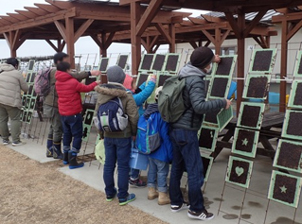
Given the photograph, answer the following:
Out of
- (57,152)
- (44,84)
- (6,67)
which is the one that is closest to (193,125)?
(44,84)

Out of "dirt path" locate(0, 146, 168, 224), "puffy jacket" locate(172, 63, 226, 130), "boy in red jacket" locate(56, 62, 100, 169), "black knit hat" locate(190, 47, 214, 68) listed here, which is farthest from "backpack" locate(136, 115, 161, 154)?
"boy in red jacket" locate(56, 62, 100, 169)

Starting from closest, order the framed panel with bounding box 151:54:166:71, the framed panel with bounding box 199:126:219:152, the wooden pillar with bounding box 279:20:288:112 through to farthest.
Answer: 1. the framed panel with bounding box 199:126:219:152
2. the framed panel with bounding box 151:54:166:71
3. the wooden pillar with bounding box 279:20:288:112

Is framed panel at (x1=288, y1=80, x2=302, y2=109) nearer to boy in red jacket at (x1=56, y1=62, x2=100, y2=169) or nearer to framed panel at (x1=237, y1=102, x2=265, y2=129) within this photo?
framed panel at (x1=237, y1=102, x2=265, y2=129)

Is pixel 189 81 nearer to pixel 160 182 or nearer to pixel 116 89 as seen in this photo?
pixel 116 89

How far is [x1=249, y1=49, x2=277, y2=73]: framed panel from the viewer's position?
3.35 metres

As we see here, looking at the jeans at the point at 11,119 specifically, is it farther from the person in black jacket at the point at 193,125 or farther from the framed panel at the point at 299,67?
the framed panel at the point at 299,67

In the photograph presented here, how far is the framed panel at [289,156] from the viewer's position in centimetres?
296

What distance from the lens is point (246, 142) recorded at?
11.1 ft

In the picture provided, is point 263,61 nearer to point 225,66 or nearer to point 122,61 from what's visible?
point 225,66

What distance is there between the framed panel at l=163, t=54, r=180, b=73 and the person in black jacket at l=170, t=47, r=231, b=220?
1.22m

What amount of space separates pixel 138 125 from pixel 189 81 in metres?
0.87

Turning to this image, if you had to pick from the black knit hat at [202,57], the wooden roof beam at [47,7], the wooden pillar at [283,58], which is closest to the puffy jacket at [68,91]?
the black knit hat at [202,57]

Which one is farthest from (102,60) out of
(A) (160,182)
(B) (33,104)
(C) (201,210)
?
(C) (201,210)

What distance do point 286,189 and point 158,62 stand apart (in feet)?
8.11
